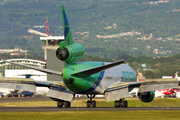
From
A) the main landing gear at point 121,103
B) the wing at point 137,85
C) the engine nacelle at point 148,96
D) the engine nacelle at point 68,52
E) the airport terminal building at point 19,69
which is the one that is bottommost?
the main landing gear at point 121,103

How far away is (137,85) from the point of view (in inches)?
1887

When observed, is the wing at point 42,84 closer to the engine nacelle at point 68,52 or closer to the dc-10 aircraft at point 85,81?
the dc-10 aircraft at point 85,81

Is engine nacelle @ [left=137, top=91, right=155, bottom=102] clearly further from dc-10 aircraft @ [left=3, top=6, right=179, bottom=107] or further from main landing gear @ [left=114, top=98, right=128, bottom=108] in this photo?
main landing gear @ [left=114, top=98, right=128, bottom=108]

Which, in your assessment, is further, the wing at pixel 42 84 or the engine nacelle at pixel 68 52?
the wing at pixel 42 84

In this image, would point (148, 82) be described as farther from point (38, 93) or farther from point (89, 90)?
point (38, 93)

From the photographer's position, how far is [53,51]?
175 meters

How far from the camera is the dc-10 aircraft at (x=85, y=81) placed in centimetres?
4122

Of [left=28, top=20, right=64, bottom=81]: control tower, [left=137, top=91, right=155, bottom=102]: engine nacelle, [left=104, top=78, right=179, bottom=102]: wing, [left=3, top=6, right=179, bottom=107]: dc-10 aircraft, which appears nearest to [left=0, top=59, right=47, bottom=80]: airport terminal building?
[left=28, top=20, right=64, bottom=81]: control tower

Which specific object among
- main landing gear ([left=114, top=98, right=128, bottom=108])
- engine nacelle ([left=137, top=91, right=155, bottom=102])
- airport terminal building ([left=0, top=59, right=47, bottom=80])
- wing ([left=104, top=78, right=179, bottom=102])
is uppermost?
airport terminal building ([left=0, top=59, right=47, bottom=80])

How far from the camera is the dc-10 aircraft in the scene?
41219 mm

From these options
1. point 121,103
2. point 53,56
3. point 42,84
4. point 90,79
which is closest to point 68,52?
point 90,79

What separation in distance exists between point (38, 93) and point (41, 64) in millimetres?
64991

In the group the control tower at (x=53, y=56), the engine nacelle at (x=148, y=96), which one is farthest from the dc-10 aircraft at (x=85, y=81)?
the control tower at (x=53, y=56)

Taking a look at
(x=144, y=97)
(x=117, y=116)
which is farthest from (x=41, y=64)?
(x=117, y=116)
